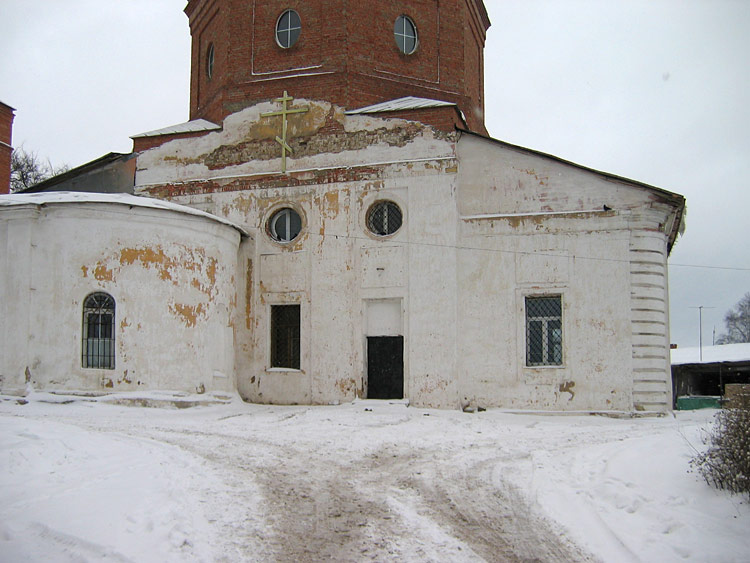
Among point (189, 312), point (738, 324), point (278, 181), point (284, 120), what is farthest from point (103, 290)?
point (738, 324)

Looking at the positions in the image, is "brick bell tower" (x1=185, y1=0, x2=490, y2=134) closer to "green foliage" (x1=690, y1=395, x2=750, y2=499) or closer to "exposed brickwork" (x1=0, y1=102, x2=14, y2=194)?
"exposed brickwork" (x1=0, y1=102, x2=14, y2=194)

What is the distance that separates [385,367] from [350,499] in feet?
32.9

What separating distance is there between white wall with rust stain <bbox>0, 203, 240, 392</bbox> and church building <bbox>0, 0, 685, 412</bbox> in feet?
0.14

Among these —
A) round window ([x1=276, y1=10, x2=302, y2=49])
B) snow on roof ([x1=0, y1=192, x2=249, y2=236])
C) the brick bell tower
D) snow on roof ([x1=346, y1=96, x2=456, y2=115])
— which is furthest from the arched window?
round window ([x1=276, y1=10, x2=302, y2=49])

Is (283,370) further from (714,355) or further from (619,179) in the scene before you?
(714,355)

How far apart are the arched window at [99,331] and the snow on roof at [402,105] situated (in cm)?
727

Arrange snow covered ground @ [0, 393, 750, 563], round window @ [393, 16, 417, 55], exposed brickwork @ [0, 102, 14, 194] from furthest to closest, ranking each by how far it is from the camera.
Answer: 1. exposed brickwork @ [0, 102, 14, 194]
2. round window @ [393, 16, 417, 55]
3. snow covered ground @ [0, 393, 750, 563]

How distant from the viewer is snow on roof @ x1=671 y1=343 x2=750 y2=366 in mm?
30922

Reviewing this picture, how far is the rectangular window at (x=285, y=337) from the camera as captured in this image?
18.2 meters

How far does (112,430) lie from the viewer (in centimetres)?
1147

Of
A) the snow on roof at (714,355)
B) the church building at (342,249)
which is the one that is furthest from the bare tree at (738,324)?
the church building at (342,249)

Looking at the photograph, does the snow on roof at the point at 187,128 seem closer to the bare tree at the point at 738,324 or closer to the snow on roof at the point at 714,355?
the snow on roof at the point at 714,355

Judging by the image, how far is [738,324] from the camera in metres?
64.8

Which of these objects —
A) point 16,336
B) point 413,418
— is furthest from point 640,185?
point 16,336
